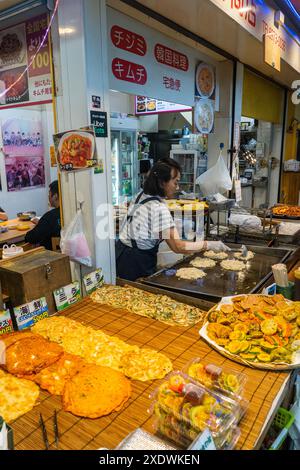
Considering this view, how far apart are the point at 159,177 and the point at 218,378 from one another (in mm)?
1885

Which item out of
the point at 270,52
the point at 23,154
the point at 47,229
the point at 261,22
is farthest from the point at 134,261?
the point at 23,154

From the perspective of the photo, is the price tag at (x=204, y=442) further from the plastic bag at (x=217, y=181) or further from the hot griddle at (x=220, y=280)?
the plastic bag at (x=217, y=181)

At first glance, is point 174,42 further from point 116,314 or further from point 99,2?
point 116,314

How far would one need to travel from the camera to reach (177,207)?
4.19 m

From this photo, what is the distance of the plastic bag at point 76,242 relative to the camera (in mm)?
2691

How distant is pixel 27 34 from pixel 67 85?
70 cm

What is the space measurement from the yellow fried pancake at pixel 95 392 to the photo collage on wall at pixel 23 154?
621 cm

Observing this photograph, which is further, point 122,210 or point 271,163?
→ point 271,163

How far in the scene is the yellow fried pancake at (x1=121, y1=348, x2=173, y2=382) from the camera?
163 cm

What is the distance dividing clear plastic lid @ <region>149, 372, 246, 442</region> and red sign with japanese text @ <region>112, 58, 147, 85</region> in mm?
2769

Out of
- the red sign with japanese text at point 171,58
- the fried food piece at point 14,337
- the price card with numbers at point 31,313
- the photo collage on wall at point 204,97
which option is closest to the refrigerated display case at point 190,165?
the photo collage on wall at point 204,97

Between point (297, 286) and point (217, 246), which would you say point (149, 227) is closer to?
point (217, 246)

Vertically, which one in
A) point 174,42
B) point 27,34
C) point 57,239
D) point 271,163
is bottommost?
point 57,239

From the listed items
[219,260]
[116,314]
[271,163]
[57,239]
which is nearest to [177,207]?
[219,260]
